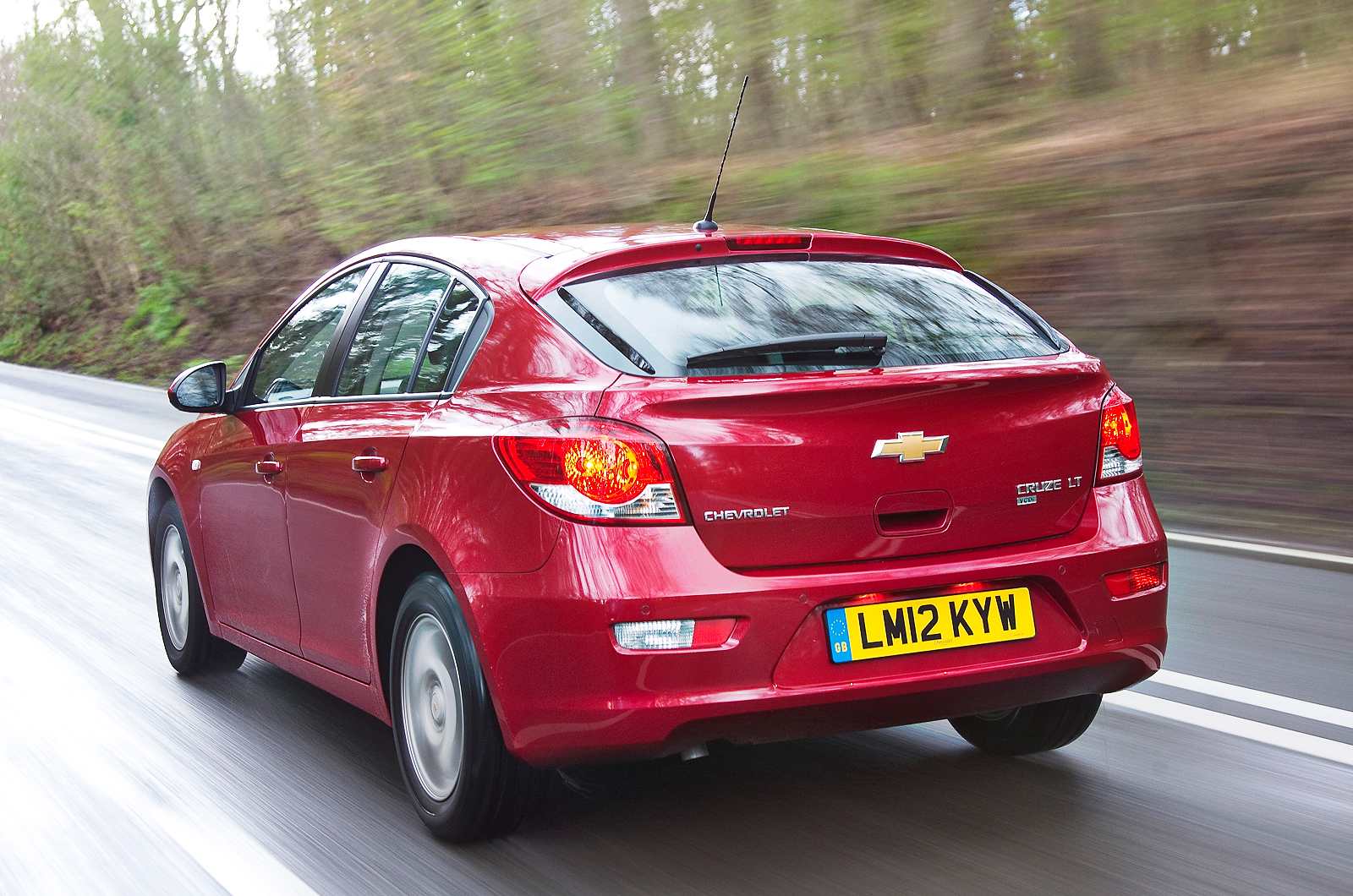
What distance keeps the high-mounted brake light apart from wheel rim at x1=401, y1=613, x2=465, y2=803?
1.22 meters

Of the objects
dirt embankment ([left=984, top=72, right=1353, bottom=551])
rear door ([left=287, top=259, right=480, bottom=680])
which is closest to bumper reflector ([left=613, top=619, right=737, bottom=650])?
rear door ([left=287, top=259, right=480, bottom=680])

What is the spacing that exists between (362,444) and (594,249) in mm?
842

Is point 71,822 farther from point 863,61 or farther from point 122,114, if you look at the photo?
point 122,114

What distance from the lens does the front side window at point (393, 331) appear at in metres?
3.85

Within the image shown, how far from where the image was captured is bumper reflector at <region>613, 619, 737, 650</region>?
296 centimetres

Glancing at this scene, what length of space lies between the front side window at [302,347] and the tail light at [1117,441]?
228 cm

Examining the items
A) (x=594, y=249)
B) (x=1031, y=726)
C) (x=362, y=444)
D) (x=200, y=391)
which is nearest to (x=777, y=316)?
(x=594, y=249)

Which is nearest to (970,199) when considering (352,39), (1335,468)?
(1335,468)

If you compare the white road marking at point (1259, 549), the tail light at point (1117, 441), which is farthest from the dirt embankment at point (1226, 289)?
the tail light at point (1117, 441)

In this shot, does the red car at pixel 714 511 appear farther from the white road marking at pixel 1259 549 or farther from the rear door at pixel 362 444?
the white road marking at pixel 1259 549

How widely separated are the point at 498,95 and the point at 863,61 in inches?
232

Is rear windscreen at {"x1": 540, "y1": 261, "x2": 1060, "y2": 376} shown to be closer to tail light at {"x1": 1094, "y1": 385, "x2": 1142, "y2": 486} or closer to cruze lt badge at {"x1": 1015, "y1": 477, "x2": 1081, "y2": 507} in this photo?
tail light at {"x1": 1094, "y1": 385, "x2": 1142, "y2": 486}

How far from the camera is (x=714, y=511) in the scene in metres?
3.03

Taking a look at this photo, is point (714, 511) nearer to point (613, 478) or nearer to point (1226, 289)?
point (613, 478)
